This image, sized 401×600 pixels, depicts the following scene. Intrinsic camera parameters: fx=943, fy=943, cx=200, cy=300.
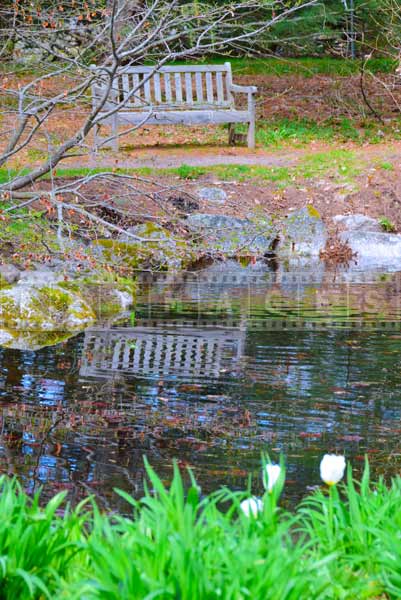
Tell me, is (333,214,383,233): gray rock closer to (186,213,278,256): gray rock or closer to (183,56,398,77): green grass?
(186,213,278,256): gray rock

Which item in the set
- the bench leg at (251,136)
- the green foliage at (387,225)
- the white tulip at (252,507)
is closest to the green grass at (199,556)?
the white tulip at (252,507)

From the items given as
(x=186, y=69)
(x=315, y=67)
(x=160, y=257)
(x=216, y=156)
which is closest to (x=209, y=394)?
(x=160, y=257)

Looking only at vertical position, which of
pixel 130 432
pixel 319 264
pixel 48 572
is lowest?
pixel 319 264

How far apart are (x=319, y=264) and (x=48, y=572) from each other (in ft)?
35.7

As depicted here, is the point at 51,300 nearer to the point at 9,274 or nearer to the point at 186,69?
the point at 9,274

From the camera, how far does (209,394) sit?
7082mm

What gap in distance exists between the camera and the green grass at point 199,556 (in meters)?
2.88

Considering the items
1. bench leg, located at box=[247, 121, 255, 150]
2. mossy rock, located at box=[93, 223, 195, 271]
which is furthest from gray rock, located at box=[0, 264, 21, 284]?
bench leg, located at box=[247, 121, 255, 150]

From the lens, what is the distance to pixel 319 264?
13742mm

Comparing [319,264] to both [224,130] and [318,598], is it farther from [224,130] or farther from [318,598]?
[318,598]

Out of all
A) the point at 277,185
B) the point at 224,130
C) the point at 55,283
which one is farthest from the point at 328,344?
the point at 224,130

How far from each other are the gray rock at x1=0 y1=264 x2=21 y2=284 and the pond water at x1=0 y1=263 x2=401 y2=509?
1186 mm

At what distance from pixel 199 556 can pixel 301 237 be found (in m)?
11.3

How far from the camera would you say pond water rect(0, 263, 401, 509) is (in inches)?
Result: 215
